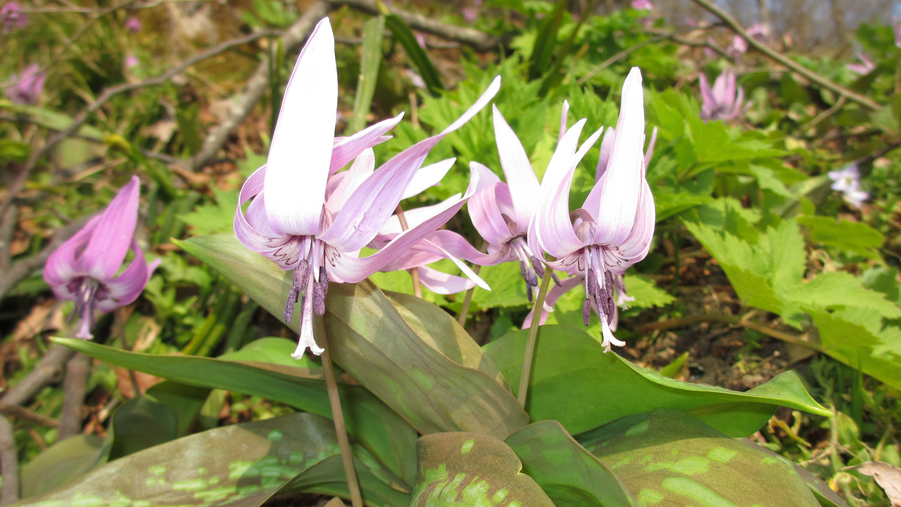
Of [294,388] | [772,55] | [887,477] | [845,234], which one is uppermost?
[772,55]

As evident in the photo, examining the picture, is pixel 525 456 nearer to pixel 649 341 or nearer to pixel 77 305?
pixel 649 341

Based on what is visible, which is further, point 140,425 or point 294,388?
point 140,425

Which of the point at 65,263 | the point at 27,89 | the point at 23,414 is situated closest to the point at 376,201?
the point at 65,263

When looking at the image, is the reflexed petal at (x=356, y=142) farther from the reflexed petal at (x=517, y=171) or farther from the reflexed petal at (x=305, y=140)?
the reflexed petal at (x=517, y=171)

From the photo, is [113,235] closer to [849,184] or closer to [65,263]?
[65,263]

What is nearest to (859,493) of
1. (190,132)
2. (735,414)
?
(735,414)

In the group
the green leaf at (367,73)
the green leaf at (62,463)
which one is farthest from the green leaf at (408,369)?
the green leaf at (367,73)

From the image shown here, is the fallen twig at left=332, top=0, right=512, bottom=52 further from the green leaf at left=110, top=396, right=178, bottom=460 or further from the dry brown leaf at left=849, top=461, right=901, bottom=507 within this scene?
the dry brown leaf at left=849, top=461, right=901, bottom=507
